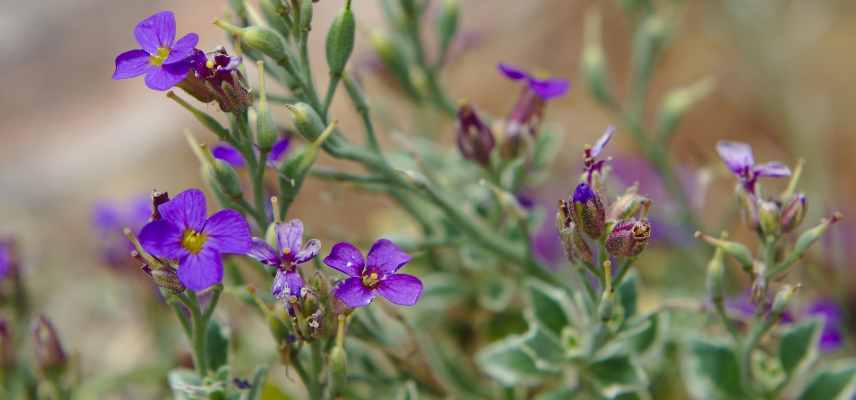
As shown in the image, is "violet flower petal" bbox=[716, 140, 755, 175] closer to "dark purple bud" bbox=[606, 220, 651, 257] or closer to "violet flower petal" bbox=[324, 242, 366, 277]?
"dark purple bud" bbox=[606, 220, 651, 257]

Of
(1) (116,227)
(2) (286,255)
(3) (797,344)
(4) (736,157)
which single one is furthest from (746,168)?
(1) (116,227)

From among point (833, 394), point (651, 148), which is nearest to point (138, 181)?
point (651, 148)

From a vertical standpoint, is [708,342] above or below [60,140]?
below

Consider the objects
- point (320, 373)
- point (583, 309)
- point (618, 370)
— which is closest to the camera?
point (320, 373)

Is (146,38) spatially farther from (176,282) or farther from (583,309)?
(583,309)

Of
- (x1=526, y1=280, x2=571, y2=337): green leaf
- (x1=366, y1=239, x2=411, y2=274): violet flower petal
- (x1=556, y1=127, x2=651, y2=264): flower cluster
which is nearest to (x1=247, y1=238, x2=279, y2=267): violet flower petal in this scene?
(x1=366, y1=239, x2=411, y2=274): violet flower petal

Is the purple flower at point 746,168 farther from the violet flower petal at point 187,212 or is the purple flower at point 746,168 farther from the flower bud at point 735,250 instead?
the violet flower petal at point 187,212
